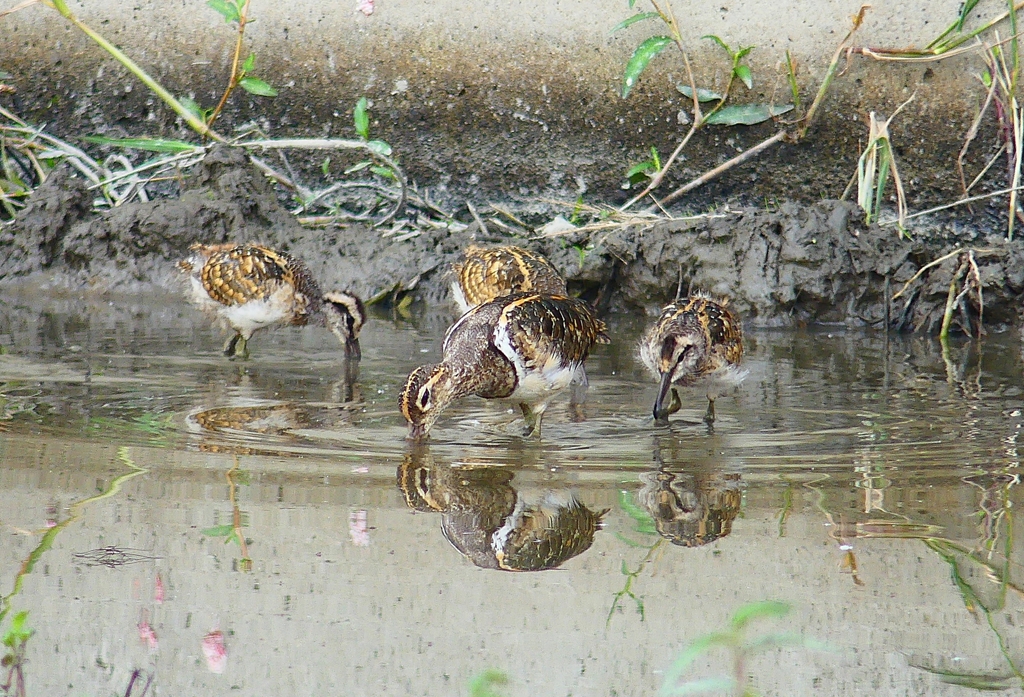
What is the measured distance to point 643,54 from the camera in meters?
10.3

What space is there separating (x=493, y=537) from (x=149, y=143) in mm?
7426

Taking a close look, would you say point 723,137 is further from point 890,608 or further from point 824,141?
point 890,608

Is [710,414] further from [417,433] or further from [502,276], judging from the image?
[502,276]

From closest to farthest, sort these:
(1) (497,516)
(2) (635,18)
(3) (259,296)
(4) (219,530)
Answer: (4) (219,530)
(1) (497,516)
(3) (259,296)
(2) (635,18)

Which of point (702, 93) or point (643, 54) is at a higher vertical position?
point (643, 54)

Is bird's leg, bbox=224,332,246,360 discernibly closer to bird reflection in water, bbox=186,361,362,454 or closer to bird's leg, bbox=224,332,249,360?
bird's leg, bbox=224,332,249,360

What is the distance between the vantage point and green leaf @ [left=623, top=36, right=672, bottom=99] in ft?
33.8

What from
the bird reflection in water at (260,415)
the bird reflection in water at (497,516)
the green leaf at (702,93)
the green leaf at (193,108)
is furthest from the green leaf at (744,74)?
the bird reflection in water at (497,516)

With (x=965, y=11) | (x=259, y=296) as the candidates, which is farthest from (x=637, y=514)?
(x=965, y=11)

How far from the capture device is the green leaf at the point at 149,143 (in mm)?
10359

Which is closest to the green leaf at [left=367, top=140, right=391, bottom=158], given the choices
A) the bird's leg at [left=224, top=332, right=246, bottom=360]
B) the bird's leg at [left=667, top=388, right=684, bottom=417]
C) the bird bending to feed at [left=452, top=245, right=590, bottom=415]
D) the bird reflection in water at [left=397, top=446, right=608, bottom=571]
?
the bird's leg at [left=224, top=332, right=246, bottom=360]

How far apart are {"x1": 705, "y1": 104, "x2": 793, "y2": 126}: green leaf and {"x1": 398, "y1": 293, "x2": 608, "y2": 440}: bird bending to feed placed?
15.7 feet

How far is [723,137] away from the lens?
10.7 m

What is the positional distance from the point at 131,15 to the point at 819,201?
5970mm
